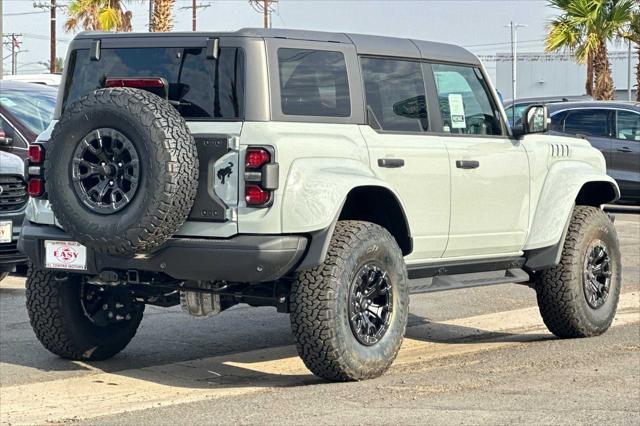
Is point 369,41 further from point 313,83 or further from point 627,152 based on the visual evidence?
point 627,152

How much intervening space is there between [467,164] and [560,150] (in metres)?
1.26

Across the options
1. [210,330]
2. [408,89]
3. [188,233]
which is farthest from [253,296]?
[210,330]

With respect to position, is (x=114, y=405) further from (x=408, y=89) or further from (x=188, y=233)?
(x=408, y=89)

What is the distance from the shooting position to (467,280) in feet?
28.7

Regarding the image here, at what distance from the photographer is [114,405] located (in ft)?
23.2

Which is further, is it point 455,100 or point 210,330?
point 210,330

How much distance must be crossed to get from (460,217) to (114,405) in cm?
265

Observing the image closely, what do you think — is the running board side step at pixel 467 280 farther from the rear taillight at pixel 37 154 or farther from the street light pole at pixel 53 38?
the street light pole at pixel 53 38

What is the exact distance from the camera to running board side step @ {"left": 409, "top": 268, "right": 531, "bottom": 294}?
8.40m

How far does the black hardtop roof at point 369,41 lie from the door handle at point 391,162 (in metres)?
0.69

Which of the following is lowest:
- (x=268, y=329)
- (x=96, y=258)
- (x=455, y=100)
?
(x=268, y=329)

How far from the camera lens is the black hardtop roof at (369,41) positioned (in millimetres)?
7535

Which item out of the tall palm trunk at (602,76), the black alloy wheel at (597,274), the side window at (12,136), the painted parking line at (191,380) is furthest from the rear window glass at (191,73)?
the tall palm trunk at (602,76)

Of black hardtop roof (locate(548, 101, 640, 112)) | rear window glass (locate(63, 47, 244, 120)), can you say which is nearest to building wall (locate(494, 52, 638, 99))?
black hardtop roof (locate(548, 101, 640, 112))
